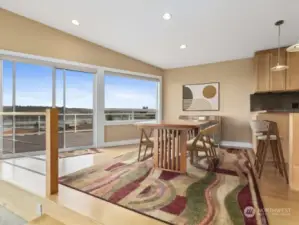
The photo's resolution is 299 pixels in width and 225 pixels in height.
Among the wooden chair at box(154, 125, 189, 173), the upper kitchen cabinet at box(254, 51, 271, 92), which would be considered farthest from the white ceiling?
the wooden chair at box(154, 125, 189, 173)

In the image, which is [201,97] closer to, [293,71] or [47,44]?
[293,71]

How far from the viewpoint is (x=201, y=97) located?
6.02 metres

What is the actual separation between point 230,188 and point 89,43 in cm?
424

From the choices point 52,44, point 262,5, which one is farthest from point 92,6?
point 262,5

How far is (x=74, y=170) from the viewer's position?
3.23 m

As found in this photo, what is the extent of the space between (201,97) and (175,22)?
2.73 meters

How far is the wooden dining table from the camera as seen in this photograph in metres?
3.06

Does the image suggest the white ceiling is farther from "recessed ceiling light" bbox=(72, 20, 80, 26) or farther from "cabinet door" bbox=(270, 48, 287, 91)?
"cabinet door" bbox=(270, 48, 287, 91)

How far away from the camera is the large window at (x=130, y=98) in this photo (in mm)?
5727

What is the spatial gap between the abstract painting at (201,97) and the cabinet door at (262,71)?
3.62ft

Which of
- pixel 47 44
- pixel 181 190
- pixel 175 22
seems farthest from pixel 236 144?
pixel 47 44

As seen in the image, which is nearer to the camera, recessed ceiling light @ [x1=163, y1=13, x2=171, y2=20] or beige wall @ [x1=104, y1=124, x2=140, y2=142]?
recessed ceiling light @ [x1=163, y1=13, x2=171, y2=20]

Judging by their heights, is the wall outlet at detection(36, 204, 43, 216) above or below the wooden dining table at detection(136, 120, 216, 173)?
below

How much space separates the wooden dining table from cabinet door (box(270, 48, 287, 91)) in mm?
2664
